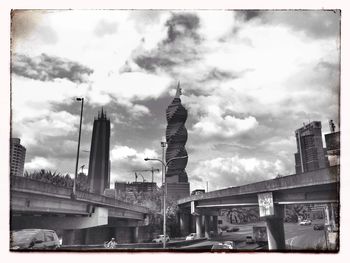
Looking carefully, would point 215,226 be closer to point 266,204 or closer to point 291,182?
point 266,204

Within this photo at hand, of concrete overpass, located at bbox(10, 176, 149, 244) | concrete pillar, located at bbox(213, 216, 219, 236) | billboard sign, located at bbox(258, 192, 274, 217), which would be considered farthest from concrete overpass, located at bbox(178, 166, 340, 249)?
concrete overpass, located at bbox(10, 176, 149, 244)

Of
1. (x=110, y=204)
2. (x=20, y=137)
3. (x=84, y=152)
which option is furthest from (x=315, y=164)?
(x=110, y=204)

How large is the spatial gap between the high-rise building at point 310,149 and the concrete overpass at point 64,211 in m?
10.3

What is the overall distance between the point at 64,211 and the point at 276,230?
40.1ft

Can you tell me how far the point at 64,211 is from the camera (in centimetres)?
1831

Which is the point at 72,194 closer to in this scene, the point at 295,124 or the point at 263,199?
the point at 263,199

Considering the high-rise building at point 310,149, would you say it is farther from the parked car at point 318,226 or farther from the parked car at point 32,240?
the parked car at point 32,240

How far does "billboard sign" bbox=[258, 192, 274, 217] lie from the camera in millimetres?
19062

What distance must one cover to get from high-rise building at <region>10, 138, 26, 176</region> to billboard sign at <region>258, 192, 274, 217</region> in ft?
46.1

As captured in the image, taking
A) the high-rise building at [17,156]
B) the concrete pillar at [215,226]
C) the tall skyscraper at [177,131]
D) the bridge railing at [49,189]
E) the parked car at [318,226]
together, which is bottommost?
the concrete pillar at [215,226]

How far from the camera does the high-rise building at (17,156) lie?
12.5 metres

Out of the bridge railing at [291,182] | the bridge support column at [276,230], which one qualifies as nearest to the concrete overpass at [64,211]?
the bridge support column at [276,230]

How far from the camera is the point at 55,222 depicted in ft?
59.9

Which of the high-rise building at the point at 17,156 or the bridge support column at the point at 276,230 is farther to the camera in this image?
the bridge support column at the point at 276,230
